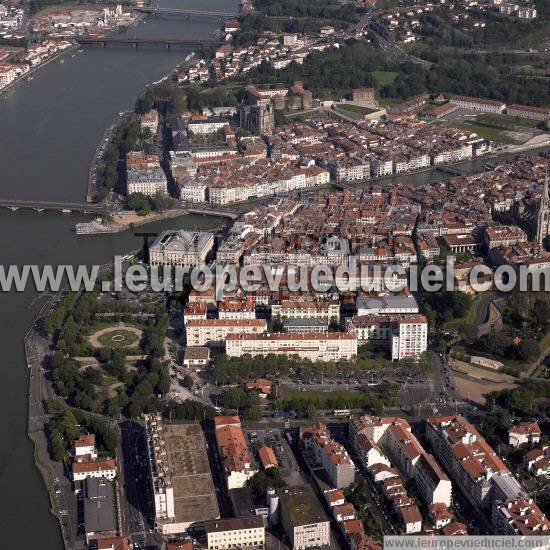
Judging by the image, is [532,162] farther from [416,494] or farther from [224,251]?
[416,494]

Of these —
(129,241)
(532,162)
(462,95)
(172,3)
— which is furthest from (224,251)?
(172,3)

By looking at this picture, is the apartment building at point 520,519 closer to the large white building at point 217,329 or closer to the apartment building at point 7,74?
the large white building at point 217,329

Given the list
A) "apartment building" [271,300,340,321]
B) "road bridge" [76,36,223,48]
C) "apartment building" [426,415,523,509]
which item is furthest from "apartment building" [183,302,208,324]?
"road bridge" [76,36,223,48]

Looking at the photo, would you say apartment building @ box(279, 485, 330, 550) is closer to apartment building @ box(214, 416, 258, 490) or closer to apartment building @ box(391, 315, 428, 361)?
apartment building @ box(214, 416, 258, 490)

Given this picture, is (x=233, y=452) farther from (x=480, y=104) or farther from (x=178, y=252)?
(x=480, y=104)

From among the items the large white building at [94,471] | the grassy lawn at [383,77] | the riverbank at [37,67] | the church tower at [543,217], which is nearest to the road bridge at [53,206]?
the church tower at [543,217]

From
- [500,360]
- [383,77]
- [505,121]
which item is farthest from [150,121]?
[500,360]
